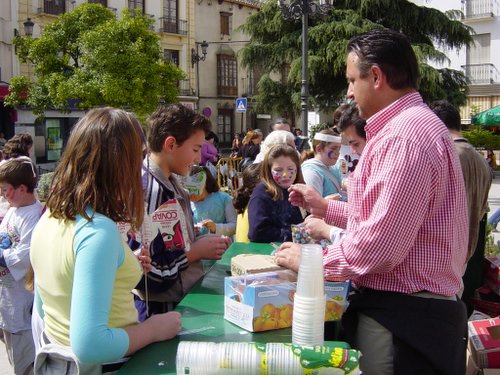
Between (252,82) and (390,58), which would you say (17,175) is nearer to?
(390,58)

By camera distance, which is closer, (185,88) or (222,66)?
(185,88)

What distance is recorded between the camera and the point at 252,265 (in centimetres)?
234

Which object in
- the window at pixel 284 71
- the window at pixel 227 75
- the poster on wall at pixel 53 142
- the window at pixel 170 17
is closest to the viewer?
the window at pixel 284 71

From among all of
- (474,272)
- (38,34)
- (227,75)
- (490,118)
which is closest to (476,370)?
(474,272)

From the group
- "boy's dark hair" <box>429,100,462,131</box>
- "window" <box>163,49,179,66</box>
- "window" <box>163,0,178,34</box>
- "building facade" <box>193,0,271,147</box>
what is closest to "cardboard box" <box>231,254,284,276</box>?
"boy's dark hair" <box>429,100,462,131</box>

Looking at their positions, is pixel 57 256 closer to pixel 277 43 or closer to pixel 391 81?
pixel 391 81

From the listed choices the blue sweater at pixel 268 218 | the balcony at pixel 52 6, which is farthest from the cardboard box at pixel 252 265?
the balcony at pixel 52 6

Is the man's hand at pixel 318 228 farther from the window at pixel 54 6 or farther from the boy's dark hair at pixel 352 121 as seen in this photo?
the window at pixel 54 6

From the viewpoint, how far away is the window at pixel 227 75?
1426 inches

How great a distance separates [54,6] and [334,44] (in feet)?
50.4

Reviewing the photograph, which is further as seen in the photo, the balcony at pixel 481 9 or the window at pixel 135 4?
the window at pixel 135 4

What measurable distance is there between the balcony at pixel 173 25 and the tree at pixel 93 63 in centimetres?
1171

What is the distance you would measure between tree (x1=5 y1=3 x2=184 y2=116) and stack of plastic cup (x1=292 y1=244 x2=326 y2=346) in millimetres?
17954

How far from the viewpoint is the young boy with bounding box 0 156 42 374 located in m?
3.54
